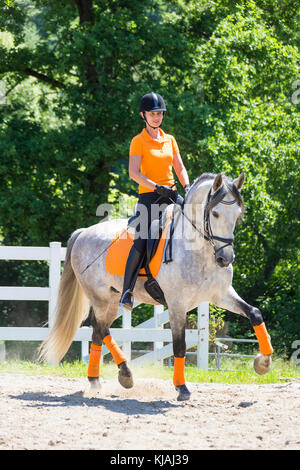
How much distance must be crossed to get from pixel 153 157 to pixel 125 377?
2.27 metres

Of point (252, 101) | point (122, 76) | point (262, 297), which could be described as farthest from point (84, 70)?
point (262, 297)

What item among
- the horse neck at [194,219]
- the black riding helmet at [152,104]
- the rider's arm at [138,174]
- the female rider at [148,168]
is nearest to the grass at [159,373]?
the female rider at [148,168]

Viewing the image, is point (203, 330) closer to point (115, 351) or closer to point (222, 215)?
point (115, 351)

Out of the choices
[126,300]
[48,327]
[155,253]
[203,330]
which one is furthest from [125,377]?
[203,330]

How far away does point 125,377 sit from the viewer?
6902 mm

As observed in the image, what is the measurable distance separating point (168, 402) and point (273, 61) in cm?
1252

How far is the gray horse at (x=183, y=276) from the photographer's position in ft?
19.4

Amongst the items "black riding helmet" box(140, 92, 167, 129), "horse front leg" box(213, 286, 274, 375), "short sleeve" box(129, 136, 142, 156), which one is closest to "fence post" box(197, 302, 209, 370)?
"horse front leg" box(213, 286, 274, 375)

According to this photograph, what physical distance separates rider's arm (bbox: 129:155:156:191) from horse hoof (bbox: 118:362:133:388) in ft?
6.27

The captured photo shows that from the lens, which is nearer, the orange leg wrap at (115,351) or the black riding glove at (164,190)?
the black riding glove at (164,190)

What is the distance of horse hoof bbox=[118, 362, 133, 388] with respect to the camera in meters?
6.90

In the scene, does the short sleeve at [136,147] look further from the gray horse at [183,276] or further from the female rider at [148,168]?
the gray horse at [183,276]

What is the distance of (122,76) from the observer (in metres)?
16.4

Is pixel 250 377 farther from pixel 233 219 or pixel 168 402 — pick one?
pixel 233 219
